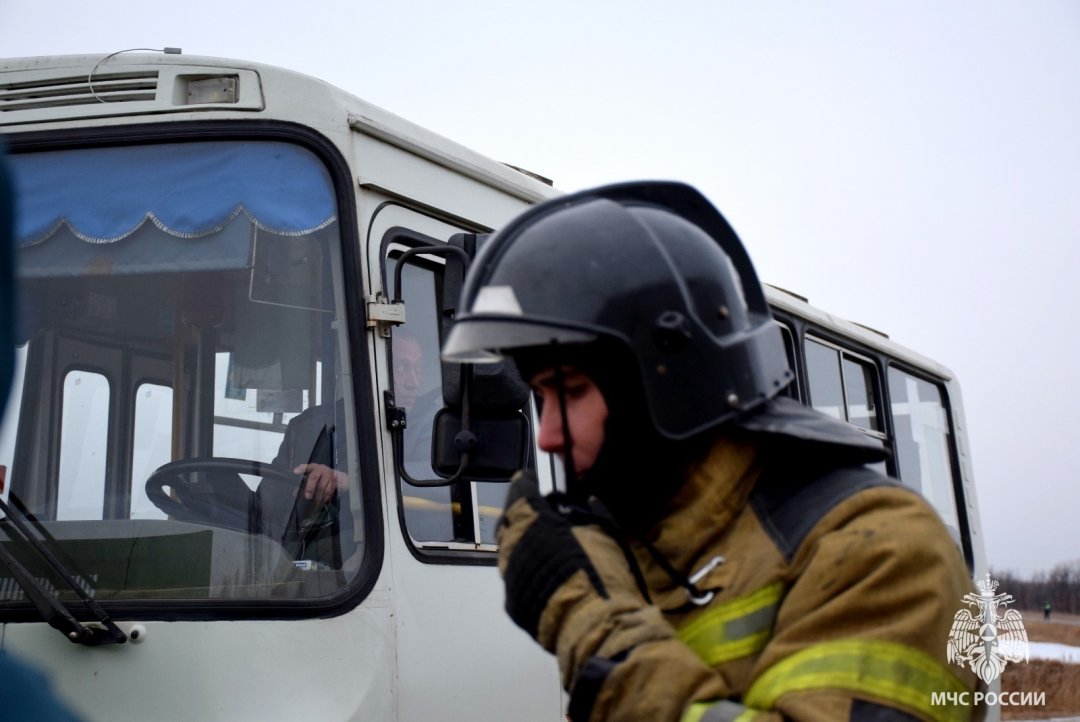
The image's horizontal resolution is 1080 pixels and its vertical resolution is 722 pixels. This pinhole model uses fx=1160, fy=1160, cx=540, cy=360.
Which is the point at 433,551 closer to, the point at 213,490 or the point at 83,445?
the point at 213,490

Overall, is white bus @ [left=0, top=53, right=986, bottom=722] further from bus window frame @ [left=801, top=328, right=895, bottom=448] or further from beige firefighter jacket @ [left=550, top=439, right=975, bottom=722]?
bus window frame @ [left=801, top=328, right=895, bottom=448]

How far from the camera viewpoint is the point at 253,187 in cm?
316

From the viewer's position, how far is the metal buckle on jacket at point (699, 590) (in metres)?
1.73

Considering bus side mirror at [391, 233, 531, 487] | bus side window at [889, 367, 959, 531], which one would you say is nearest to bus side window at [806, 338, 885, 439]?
bus side window at [889, 367, 959, 531]

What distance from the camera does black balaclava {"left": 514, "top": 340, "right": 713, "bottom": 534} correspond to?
6.07ft

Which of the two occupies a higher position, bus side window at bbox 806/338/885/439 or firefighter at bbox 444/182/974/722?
bus side window at bbox 806/338/885/439

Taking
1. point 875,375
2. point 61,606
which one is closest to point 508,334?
point 61,606

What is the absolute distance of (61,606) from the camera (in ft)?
8.71

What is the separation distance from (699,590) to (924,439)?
18.5ft

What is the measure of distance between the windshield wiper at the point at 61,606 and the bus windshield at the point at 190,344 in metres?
0.21

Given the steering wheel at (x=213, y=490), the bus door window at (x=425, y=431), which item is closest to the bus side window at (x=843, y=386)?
the bus door window at (x=425, y=431)

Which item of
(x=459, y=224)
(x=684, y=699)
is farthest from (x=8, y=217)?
(x=684, y=699)

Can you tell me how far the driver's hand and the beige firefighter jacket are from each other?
4.64 feet

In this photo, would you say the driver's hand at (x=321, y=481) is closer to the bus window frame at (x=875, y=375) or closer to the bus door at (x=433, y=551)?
the bus door at (x=433, y=551)
